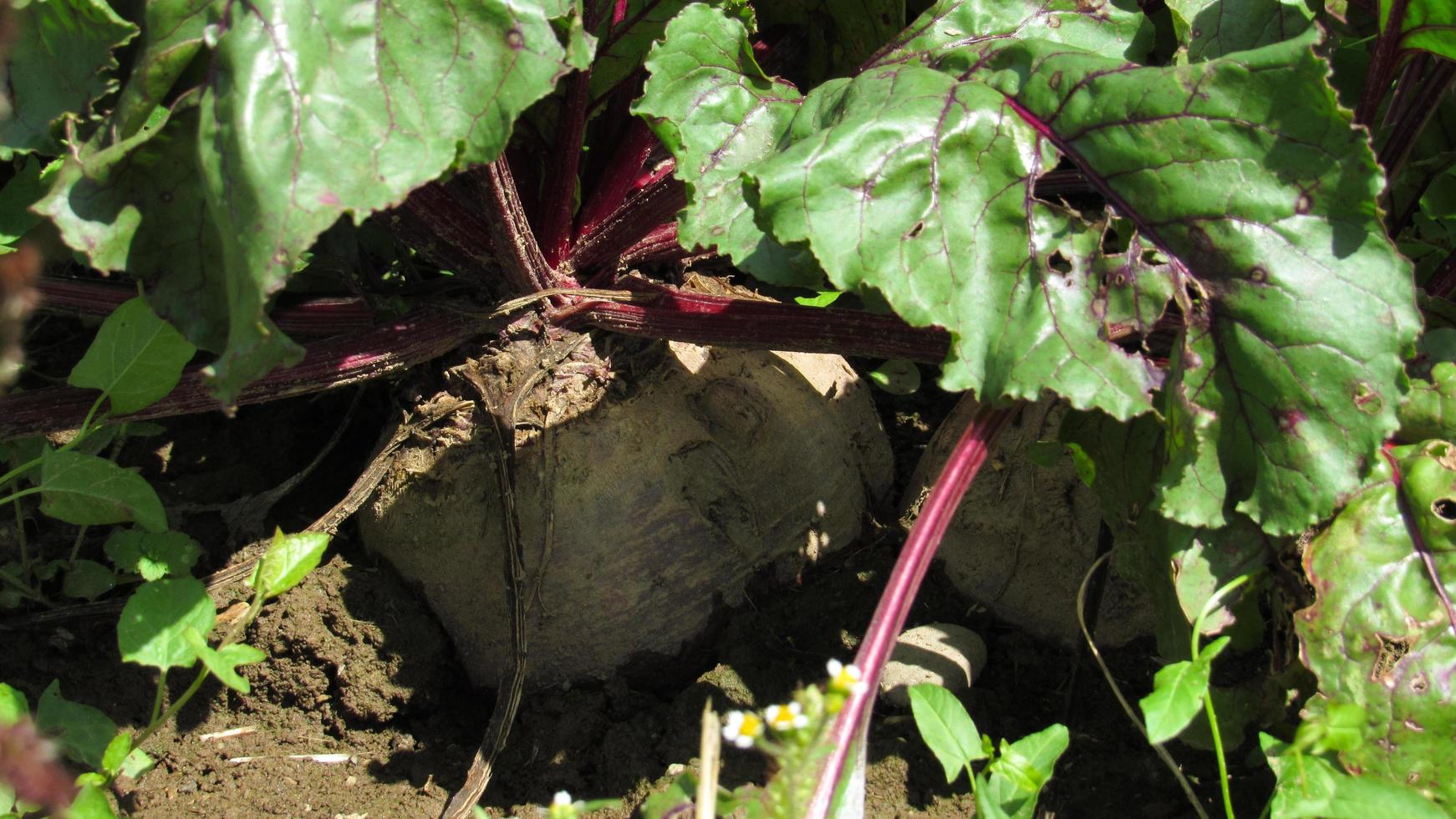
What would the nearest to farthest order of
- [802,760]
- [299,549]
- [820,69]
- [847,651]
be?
[802,760] < [299,549] < [847,651] < [820,69]

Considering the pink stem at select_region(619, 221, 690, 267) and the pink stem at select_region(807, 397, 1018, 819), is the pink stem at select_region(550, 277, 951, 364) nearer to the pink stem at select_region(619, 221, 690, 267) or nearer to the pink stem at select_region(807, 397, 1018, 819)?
the pink stem at select_region(619, 221, 690, 267)

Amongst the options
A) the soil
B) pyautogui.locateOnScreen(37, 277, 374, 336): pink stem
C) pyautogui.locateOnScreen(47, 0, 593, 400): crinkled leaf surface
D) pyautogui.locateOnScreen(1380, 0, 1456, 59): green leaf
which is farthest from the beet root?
pyautogui.locateOnScreen(1380, 0, 1456, 59): green leaf

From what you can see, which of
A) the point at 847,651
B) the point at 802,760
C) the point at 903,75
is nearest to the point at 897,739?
the point at 847,651

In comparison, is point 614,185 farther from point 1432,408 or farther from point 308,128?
point 1432,408

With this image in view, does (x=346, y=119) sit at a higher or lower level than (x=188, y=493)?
higher

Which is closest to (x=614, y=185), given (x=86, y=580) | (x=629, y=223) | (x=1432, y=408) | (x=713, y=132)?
(x=629, y=223)

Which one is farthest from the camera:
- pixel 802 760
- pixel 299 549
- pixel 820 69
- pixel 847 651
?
pixel 820 69

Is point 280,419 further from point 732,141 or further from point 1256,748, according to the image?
point 1256,748
